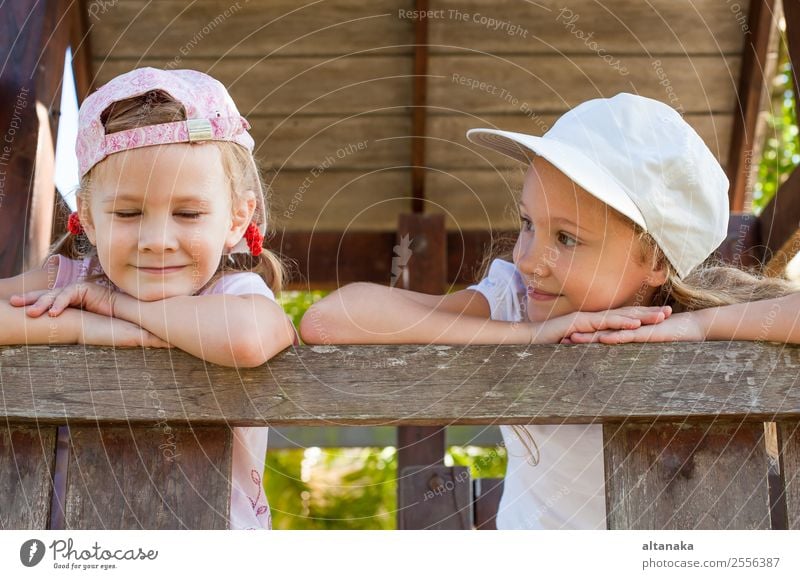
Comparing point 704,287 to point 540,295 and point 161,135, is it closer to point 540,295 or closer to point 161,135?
point 540,295

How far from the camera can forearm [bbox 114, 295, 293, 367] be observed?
158 cm

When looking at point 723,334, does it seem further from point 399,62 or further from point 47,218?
point 399,62

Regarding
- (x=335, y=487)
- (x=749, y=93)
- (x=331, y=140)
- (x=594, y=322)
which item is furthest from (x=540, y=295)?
(x=335, y=487)

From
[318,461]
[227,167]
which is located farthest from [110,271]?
[318,461]

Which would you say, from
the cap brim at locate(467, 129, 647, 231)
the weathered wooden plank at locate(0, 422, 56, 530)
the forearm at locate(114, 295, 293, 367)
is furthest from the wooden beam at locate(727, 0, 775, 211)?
the weathered wooden plank at locate(0, 422, 56, 530)

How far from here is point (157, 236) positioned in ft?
6.53

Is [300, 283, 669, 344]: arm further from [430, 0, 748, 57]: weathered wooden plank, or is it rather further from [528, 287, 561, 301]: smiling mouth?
[430, 0, 748, 57]: weathered wooden plank

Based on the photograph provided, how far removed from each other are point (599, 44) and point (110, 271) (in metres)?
2.43

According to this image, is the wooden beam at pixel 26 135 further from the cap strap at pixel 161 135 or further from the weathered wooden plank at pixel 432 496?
the weathered wooden plank at pixel 432 496

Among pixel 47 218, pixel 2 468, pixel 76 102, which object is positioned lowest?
pixel 2 468

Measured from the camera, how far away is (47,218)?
117 inches

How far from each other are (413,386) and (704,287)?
88cm

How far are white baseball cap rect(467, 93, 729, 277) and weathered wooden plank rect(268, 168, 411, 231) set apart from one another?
221 centimetres

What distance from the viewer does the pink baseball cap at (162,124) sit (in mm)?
2090
